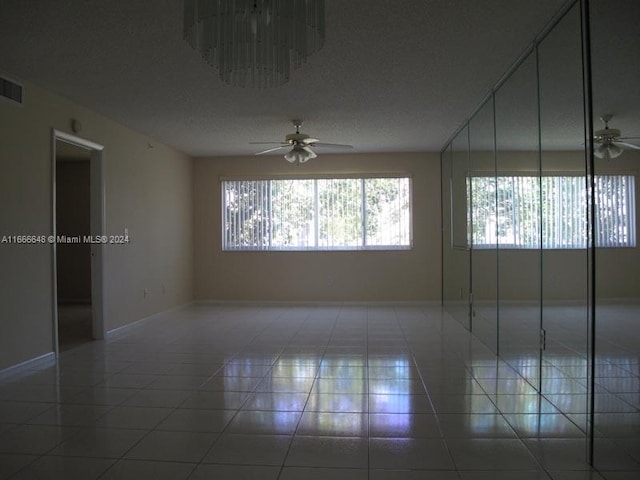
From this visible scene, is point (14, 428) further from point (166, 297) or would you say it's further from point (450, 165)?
point (450, 165)

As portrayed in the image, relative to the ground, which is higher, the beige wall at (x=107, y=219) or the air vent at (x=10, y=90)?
the air vent at (x=10, y=90)

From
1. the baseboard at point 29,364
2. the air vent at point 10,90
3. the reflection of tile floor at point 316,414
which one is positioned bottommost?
the reflection of tile floor at point 316,414

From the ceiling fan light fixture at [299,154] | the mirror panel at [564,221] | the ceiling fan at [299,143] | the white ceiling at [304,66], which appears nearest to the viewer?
the mirror panel at [564,221]

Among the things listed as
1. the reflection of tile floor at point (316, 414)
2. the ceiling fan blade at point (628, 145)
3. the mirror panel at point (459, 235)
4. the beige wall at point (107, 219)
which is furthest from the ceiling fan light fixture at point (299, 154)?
the ceiling fan blade at point (628, 145)

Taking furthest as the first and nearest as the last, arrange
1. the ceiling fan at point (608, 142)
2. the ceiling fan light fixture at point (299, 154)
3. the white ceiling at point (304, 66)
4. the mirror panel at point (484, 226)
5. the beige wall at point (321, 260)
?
1. the beige wall at point (321, 260)
2. the ceiling fan light fixture at point (299, 154)
3. the mirror panel at point (484, 226)
4. the white ceiling at point (304, 66)
5. the ceiling fan at point (608, 142)

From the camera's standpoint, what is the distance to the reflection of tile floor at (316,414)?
2309mm

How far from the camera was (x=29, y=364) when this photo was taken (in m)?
4.22

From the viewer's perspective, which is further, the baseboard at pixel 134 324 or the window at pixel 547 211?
the baseboard at pixel 134 324

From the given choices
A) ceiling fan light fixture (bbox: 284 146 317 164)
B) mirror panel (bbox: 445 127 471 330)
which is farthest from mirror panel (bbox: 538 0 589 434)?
ceiling fan light fixture (bbox: 284 146 317 164)

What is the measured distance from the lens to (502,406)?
3.17 m

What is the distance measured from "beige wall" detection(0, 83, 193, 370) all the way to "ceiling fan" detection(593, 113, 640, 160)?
4.33m

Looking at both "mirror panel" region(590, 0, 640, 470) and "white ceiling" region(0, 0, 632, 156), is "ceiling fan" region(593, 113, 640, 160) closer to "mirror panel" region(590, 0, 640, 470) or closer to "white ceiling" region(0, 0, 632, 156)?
"mirror panel" region(590, 0, 640, 470)

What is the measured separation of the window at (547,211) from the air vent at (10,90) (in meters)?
4.28

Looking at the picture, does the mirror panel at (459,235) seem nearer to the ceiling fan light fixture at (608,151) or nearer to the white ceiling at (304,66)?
the white ceiling at (304,66)
